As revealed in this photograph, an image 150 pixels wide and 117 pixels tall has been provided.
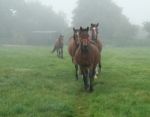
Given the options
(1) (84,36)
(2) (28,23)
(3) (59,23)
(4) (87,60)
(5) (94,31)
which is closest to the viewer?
(1) (84,36)

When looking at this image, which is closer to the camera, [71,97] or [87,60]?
[71,97]

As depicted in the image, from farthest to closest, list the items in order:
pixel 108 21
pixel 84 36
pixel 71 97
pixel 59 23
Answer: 1. pixel 59 23
2. pixel 108 21
3. pixel 84 36
4. pixel 71 97

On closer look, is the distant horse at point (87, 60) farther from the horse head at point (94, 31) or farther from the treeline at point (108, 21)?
the treeline at point (108, 21)

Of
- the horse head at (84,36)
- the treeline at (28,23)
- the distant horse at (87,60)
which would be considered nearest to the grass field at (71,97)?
the distant horse at (87,60)

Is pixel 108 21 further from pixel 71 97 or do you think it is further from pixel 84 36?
pixel 71 97

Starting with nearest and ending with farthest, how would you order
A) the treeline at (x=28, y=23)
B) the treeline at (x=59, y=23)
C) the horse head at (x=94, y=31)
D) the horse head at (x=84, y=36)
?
the horse head at (x=84, y=36) → the horse head at (x=94, y=31) → the treeline at (x=59, y=23) → the treeline at (x=28, y=23)

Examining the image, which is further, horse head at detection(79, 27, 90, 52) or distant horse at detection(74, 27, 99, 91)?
distant horse at detection(74, 27, 99, 91)

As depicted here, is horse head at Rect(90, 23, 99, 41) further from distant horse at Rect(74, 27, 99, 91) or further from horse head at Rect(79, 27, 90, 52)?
horse head at Rect(79, 27, 90, 52)

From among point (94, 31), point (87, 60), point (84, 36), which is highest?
point (94, 31)

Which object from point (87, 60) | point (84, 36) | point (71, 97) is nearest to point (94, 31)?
point (87, 60)

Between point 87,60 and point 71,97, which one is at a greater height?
point 87,60

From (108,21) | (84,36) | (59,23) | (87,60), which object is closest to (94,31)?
(87,60)

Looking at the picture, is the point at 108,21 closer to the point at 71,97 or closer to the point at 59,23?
the point at 59,23

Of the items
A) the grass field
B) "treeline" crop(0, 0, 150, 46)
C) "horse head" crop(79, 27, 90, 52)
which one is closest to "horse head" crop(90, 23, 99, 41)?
the grass field
